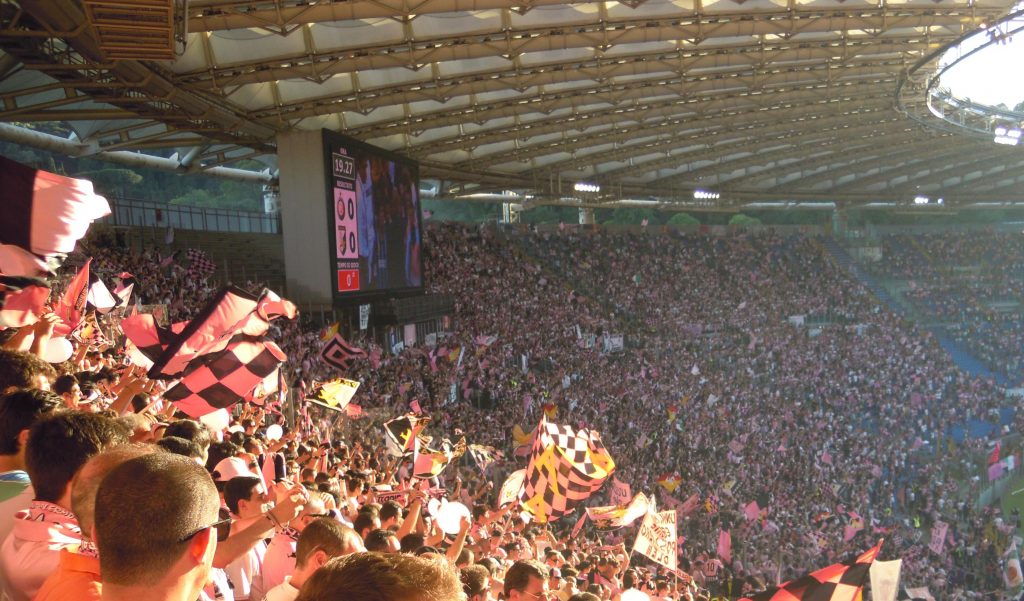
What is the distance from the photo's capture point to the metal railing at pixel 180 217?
958 inches

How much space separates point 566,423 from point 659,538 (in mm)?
10897

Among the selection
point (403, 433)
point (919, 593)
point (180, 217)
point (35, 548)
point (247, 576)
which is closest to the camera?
point (35, 548)

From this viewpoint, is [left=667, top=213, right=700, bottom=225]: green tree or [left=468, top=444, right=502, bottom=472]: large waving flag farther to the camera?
[left=667, top=213, right=700, bottom=225]: green tree

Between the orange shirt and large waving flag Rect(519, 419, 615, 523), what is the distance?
315 inches

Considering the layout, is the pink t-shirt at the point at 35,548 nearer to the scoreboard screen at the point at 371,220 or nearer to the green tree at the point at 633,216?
the scoreboard screen at the point at 371,220

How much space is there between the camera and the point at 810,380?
2847 centimetres

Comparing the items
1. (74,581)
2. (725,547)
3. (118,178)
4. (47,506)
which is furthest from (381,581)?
(118,178)

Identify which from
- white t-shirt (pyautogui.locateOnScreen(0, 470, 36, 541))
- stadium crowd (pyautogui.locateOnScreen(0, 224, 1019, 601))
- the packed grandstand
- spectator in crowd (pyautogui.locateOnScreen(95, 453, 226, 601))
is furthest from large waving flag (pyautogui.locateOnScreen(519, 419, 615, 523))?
spectator in crowd (pyautogui.locateOnScreen(95, 453, 226, 601))

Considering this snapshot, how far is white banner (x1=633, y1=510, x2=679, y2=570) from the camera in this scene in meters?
9.27

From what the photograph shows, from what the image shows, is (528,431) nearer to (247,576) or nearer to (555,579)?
(555,579)

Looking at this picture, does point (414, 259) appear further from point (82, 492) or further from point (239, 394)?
point (82, 492)

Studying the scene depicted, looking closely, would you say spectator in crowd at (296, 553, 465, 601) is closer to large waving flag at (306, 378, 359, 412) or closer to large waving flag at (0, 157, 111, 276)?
large waving flag at (0, 157, 111, 276)

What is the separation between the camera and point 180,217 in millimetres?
28391

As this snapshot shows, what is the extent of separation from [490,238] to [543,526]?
2135 centimetres
